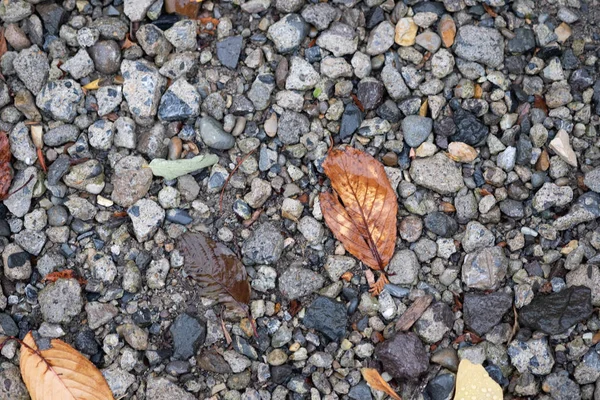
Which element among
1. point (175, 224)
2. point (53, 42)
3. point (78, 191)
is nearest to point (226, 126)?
point (175, 224)

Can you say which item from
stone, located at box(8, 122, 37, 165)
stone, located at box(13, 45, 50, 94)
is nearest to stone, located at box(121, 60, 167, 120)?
stone, located at box(13, 45, 50, 94)

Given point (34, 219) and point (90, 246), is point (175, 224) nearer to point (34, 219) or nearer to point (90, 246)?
point (90, 246)

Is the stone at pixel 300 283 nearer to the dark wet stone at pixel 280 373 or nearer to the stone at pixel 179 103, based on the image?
the dark wet stone at pixel 280 373

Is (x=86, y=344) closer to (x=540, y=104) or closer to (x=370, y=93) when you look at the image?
(x=370, y=93)

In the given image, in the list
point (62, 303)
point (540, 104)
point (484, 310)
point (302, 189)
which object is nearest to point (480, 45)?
point (540, 104)

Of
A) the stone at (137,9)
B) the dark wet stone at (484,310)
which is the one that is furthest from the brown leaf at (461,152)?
the stone at (137,9)
